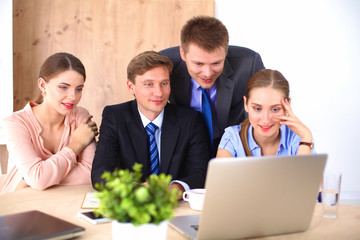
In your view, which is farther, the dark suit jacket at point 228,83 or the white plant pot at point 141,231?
the dark suit jacket at point 228,83

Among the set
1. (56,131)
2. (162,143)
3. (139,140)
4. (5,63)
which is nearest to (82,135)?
(56,131)

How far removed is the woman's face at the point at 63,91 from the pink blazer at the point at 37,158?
11 centimetres

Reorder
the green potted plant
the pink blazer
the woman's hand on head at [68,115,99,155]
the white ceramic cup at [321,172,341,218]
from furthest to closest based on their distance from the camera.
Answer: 1. the woman's hand on head at [68,115,99,155]
2. the pink blazer
3. the white ceramic cup at [321,172,341,218]
4. the green potted plant

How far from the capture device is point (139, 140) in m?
2.08

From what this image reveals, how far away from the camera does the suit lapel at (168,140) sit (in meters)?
2.07

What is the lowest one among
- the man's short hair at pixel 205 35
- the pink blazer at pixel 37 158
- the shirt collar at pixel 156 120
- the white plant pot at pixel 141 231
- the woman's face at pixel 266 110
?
the pink blazer at pixel 37 158

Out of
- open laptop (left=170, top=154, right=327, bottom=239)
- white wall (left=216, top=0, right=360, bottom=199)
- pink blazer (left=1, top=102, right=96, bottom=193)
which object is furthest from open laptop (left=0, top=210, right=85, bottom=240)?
white wall (left=216, top=0, right=360, bottom=199)

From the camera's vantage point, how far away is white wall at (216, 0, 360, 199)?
165 inches

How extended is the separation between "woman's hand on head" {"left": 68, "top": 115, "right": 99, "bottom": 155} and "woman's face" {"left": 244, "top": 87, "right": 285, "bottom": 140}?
831mm

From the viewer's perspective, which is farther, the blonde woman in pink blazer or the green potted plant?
the blonde woman in pink blazer

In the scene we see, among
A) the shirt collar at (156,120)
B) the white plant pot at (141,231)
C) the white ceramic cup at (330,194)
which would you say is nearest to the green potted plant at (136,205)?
the white plant pot at (141,231)

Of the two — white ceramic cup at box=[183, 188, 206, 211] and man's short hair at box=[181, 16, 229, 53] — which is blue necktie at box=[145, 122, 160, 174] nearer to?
man's short hair at box=[181, 16, 229, 53]

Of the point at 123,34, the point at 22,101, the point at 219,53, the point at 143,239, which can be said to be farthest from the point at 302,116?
the point at 143,239

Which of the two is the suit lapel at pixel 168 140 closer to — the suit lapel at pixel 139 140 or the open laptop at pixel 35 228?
the suit lapel at pixel 139 140
